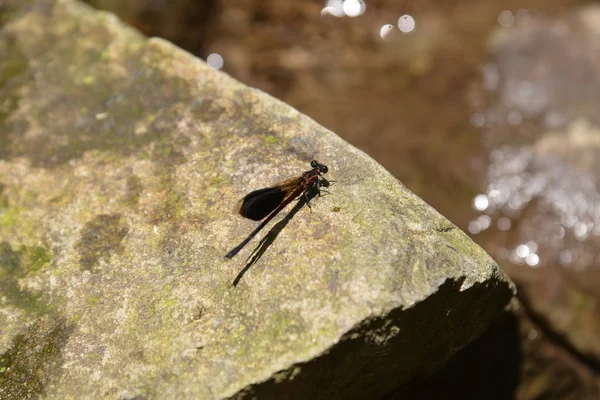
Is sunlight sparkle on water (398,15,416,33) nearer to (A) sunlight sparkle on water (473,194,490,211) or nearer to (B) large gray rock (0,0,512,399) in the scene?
(A) sunlight sparkle on water (473,194,490,211)

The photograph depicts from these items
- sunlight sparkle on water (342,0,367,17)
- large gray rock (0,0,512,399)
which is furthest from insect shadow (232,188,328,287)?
sunlight sparkle on water (342,0,367,17)

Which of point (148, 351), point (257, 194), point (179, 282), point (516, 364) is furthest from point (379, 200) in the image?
point (516, 364)

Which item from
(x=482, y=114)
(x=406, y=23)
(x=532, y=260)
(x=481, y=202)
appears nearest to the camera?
(x=532, y=260)

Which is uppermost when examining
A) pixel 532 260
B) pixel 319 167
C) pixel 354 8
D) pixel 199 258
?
pixel 319 167

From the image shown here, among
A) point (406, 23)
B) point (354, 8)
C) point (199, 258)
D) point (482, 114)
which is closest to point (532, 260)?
point (482, 114)

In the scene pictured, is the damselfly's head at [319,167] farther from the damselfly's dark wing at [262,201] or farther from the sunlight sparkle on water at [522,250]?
the sunlight sparkle on water at [522,250]

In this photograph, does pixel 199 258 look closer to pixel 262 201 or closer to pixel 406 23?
pixel 262 201

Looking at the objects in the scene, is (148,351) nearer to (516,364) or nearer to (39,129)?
(39,129)

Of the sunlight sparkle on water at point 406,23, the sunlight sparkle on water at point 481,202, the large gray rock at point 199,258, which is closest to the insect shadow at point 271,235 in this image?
the large gray rock at point 199,258
